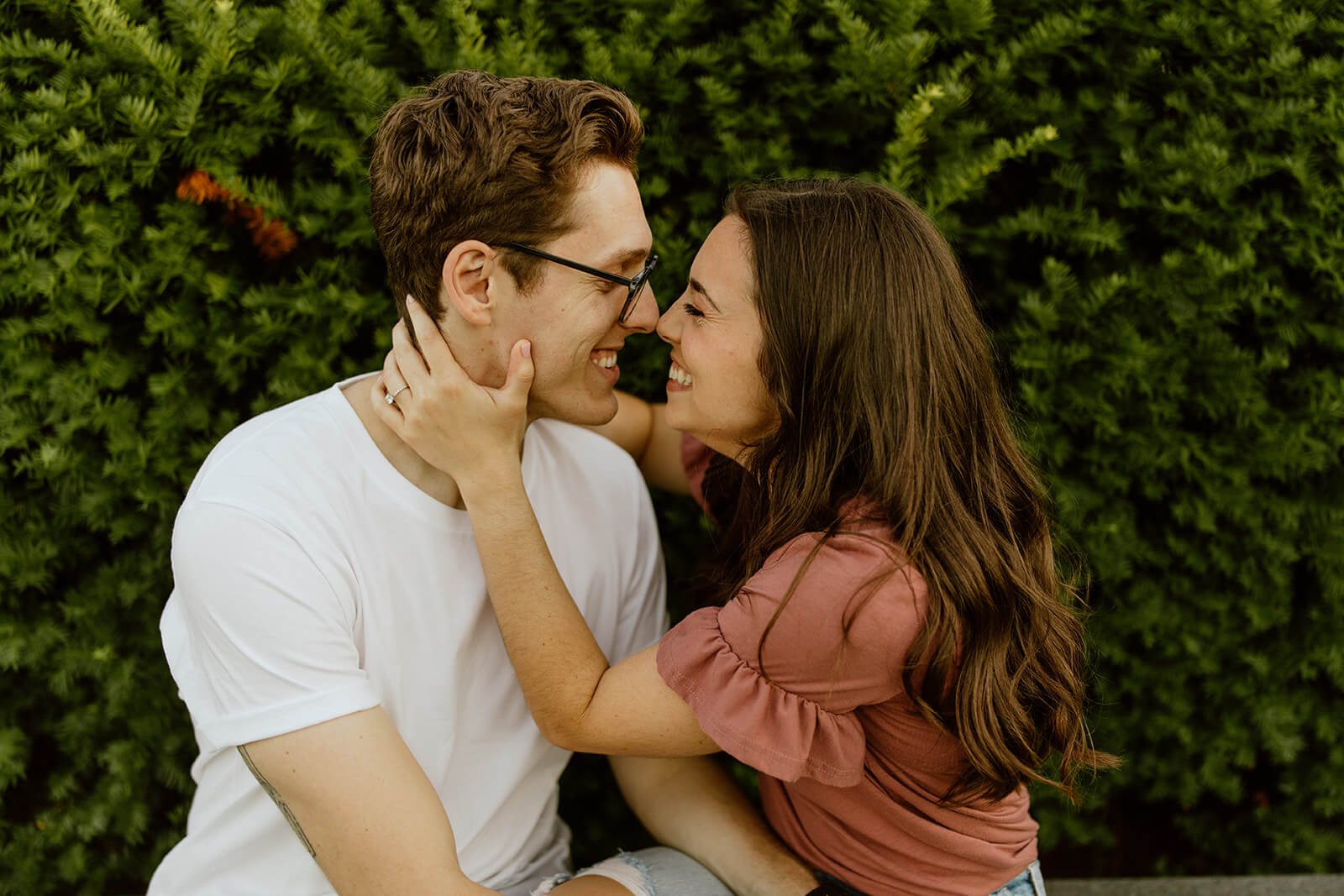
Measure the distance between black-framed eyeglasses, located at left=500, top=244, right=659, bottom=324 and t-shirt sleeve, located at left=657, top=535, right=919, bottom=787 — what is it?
2.46ft

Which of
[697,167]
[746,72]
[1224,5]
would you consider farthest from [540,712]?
[1224,5]

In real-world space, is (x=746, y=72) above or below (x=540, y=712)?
above

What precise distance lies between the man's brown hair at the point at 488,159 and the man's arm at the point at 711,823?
138 centimetres

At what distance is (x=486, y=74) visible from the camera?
2.59m

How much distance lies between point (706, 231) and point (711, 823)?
5.24 feet

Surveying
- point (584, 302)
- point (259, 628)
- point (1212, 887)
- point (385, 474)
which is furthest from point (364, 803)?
point (1212, 887)

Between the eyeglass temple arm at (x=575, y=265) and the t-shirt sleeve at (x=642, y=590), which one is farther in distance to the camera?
the t-shirt sleeve at (x=642, y=590)

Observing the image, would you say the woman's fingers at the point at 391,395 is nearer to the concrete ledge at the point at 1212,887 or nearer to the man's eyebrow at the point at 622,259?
the man's eyebrow at the point at 622,259

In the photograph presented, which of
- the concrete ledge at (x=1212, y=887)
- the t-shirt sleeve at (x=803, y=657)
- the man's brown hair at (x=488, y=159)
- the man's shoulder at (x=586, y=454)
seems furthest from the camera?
the concrete ledge at (x=1212, y=887)

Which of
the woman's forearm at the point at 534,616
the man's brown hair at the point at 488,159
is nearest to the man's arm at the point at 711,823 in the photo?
the woman's forearm at the point at 534,616

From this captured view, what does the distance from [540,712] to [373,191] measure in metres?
1.31

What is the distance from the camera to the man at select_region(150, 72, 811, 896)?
2.30 m

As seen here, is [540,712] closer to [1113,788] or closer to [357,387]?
[357,387]

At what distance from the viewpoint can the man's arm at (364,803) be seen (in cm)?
229
